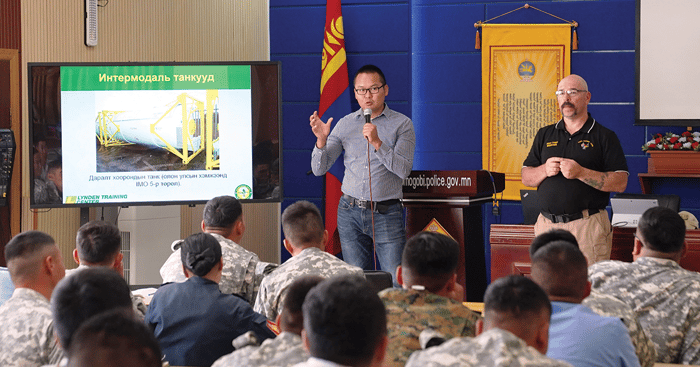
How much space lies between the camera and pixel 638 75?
5.51m

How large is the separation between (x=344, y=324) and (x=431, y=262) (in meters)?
0.68

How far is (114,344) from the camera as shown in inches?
39.9

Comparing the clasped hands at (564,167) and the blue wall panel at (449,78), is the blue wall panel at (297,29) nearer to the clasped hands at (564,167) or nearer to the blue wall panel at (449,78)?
the blue wall panel at (449,78)

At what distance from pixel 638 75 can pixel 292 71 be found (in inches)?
112

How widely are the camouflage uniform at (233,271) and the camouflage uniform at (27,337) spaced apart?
83cm

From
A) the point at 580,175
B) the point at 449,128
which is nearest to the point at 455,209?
the point at 580,175

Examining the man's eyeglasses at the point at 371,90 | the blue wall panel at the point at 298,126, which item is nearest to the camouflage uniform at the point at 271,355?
the man's eyeglasses at the point at 371,90

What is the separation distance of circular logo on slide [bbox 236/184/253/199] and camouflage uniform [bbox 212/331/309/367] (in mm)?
2996

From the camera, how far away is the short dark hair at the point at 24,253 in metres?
2.29

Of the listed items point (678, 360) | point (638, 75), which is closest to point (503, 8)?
point (638, 75)

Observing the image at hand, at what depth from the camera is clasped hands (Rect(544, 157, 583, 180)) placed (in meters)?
3.69

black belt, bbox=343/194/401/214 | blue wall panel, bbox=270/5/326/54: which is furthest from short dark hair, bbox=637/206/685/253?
blue wall panel, bbox=270/5/326/54

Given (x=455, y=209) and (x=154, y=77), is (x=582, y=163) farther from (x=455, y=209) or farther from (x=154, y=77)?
(x=154, y=77)

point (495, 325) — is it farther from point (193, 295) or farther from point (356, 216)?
point (356, 216)
